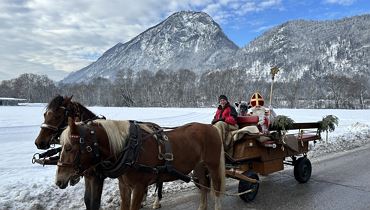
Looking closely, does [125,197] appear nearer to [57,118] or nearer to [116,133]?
[116,133]

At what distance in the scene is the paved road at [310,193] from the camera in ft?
19.4

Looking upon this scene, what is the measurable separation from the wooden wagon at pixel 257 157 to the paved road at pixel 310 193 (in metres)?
0.26

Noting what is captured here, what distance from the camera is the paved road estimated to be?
5.92 m

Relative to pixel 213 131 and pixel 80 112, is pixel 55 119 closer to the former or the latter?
pixel 80 112

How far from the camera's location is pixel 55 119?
195 inches

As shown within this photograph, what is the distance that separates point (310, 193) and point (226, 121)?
6.66 ft

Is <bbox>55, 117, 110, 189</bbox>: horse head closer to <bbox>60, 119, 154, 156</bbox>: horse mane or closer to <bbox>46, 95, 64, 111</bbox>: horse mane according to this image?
<bbox>60, 119, 154, 156</bbox>: horse mane

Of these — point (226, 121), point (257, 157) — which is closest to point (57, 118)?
point (226, 121)

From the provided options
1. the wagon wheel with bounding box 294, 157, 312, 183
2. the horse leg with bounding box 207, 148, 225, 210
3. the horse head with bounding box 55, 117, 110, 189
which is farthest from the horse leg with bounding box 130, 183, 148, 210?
the wagon wheel with bounding box 294, 157, 312, 183

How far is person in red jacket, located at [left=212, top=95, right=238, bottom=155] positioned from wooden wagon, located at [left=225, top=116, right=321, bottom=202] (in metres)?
0.15

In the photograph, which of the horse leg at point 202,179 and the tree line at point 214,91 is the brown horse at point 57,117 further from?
the tree line at point 214,91

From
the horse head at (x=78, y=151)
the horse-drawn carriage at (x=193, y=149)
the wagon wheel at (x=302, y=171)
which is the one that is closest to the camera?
the horse head at (x=78, y=151)

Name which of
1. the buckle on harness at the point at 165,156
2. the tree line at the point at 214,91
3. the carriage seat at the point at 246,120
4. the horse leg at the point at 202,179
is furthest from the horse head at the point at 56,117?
the tree line at the point at 214,91

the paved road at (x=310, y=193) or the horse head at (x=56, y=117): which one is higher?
the horse head at (x=56, y=117)
